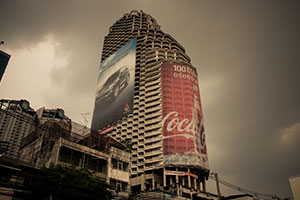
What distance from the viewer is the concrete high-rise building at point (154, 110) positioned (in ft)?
283

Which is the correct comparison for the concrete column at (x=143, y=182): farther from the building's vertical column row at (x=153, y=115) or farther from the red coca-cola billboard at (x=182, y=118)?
the red coca-cola billboard at (x=182, y=118)

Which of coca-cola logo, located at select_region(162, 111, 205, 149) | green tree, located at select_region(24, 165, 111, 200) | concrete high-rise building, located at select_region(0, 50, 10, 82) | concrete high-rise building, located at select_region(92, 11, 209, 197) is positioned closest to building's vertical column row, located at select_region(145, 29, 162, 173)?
concrete high-rise building, located at select_region(92, 11, 209, 197)

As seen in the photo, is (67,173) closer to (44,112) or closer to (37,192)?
(37,192)

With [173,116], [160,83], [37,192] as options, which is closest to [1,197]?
[37,192]

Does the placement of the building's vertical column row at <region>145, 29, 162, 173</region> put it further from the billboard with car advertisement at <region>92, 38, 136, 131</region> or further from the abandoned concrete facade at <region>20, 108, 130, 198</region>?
the abandoned concrete facade at <region>20, 108, 130, 198</region>

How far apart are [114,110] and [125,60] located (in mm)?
26339

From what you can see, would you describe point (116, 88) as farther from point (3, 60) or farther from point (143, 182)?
point (143, 182)

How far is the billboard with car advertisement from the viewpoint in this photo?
4402 inches

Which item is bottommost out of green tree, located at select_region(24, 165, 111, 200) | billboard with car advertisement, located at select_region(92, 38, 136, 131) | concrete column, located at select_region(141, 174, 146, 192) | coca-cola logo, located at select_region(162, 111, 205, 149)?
green tree, located at select_region(24, 165, 111, 200)

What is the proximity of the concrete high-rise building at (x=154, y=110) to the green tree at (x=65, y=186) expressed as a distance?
4167 cm

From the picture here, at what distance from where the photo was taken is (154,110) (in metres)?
99.9

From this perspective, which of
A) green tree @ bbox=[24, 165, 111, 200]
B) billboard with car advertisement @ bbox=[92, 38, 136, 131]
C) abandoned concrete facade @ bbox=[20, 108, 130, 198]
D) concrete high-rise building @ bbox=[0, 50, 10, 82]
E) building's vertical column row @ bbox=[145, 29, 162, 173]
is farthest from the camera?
billboard with car advertisement @ bbox=[92, 38, 136, 131]

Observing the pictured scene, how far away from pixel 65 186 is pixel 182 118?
69.2 m

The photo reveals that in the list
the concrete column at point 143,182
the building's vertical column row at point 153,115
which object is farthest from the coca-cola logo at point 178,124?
the concrete column at point 143,182
